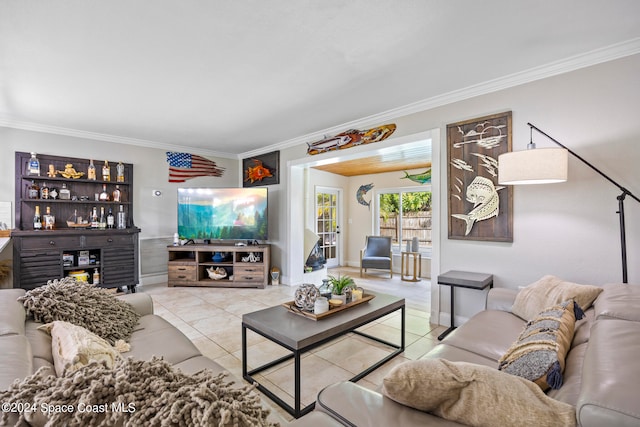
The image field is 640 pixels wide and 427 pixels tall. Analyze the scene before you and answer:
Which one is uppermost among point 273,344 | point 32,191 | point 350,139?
point 350,139

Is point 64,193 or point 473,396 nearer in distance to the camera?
point 473,396

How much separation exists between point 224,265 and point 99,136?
275 centimetres

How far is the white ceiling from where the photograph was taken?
1.87 metres

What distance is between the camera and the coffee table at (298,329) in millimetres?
1831

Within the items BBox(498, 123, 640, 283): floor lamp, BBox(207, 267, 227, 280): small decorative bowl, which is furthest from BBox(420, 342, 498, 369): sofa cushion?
BBox(207, 267, 227, 280): small decorative bowl

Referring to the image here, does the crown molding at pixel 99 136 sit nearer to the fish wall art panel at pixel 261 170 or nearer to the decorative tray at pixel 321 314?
the fish wall art panel at pixel 261 170

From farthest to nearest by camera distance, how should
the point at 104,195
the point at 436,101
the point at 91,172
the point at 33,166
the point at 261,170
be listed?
the point at 261,170 < the point at 104,195 < the point at 91,172 < the point at 33,166 < the point at 436,101

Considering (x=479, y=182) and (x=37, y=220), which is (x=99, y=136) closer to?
(x=37, y=220)

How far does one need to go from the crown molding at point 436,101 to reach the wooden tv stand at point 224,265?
1.81m

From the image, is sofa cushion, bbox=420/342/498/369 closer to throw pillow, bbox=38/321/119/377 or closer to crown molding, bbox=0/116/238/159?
throw pillow, bbox=38/321/119/377

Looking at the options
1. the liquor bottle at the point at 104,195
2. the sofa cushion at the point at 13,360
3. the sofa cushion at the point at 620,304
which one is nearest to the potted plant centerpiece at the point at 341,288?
the sofa cushion at the point at 620,304

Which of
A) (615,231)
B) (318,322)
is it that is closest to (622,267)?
(615,231)

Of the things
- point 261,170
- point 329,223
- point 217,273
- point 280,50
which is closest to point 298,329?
point 280,50

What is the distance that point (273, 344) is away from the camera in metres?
2.77
